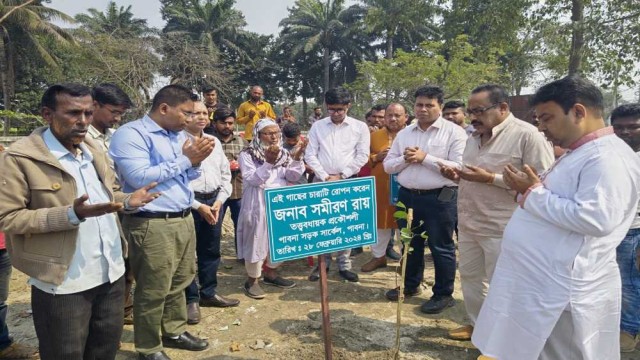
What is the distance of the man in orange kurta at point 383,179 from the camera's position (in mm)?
4887

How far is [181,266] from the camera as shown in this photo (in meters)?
3.11

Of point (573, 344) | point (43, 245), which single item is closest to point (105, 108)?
point (43, 245)

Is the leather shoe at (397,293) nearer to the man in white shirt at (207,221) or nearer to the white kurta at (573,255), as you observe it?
the man in white shirt at (207,221)

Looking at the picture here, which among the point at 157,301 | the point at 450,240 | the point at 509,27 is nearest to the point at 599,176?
the point at 450,240

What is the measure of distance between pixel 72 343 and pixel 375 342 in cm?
217

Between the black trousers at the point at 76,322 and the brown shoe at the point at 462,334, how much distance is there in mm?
2555

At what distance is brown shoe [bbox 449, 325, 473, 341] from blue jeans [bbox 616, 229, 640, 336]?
118 centimetres

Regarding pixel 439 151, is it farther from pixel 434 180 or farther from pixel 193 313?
pixel 193 313

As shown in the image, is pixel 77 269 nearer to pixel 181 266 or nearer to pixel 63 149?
pixel 63 149

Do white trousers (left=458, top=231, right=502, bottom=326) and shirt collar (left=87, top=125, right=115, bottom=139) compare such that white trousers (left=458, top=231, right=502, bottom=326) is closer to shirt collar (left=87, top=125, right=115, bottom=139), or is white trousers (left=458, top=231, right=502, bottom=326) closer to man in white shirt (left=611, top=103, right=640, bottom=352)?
man in white shirt (left=611, top=103, right=640, bottom=352)

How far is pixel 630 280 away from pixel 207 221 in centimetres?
350

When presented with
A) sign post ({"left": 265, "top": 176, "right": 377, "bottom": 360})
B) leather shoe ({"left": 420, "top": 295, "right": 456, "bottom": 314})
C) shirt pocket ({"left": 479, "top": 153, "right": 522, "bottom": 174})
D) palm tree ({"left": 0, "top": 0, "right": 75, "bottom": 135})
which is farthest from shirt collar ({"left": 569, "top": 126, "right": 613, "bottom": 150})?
palm tree ({"left": 0, "top": 0, "right": 75, "bottom": 135})

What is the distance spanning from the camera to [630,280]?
A: 3.16 m

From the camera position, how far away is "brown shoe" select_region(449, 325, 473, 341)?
11.0 feet
